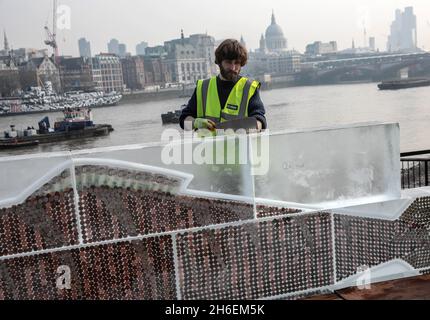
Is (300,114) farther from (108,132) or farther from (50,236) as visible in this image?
(50,236)

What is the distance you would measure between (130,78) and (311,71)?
40.3 meters

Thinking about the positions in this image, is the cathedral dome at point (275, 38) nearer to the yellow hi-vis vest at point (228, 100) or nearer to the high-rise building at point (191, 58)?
the high-rise building at point (191, 58)

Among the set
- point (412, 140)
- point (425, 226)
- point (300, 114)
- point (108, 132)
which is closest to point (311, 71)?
point (300, 114)

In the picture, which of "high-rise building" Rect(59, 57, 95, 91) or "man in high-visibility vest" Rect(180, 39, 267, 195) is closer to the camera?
"man in high-visibility vest" Rect(180, 39, 267, 195)

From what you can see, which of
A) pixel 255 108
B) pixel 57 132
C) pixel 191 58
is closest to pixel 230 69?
pixel 255 108

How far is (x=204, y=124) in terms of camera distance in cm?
320

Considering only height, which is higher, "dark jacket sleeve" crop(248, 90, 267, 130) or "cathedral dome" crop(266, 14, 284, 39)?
"cathedral dome" crop(266, 14, 284, 39)

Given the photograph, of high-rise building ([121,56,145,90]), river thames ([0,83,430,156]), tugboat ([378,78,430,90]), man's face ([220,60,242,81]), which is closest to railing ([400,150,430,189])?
man's face ([220,60,242,81])

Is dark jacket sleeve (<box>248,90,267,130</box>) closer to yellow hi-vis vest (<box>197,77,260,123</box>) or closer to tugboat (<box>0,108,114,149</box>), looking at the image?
yellow hi-vis vest (<box>197,77,260,123</box>)

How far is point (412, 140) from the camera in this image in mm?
36781

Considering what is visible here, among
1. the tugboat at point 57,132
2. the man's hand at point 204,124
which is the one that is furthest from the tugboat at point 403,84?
the man's hand at point 204,124

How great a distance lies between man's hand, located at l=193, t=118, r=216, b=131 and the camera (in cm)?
317

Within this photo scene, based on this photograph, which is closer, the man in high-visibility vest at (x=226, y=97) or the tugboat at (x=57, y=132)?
the man in high-visibility vest at (x=226, y=97)

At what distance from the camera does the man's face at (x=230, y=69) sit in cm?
330
